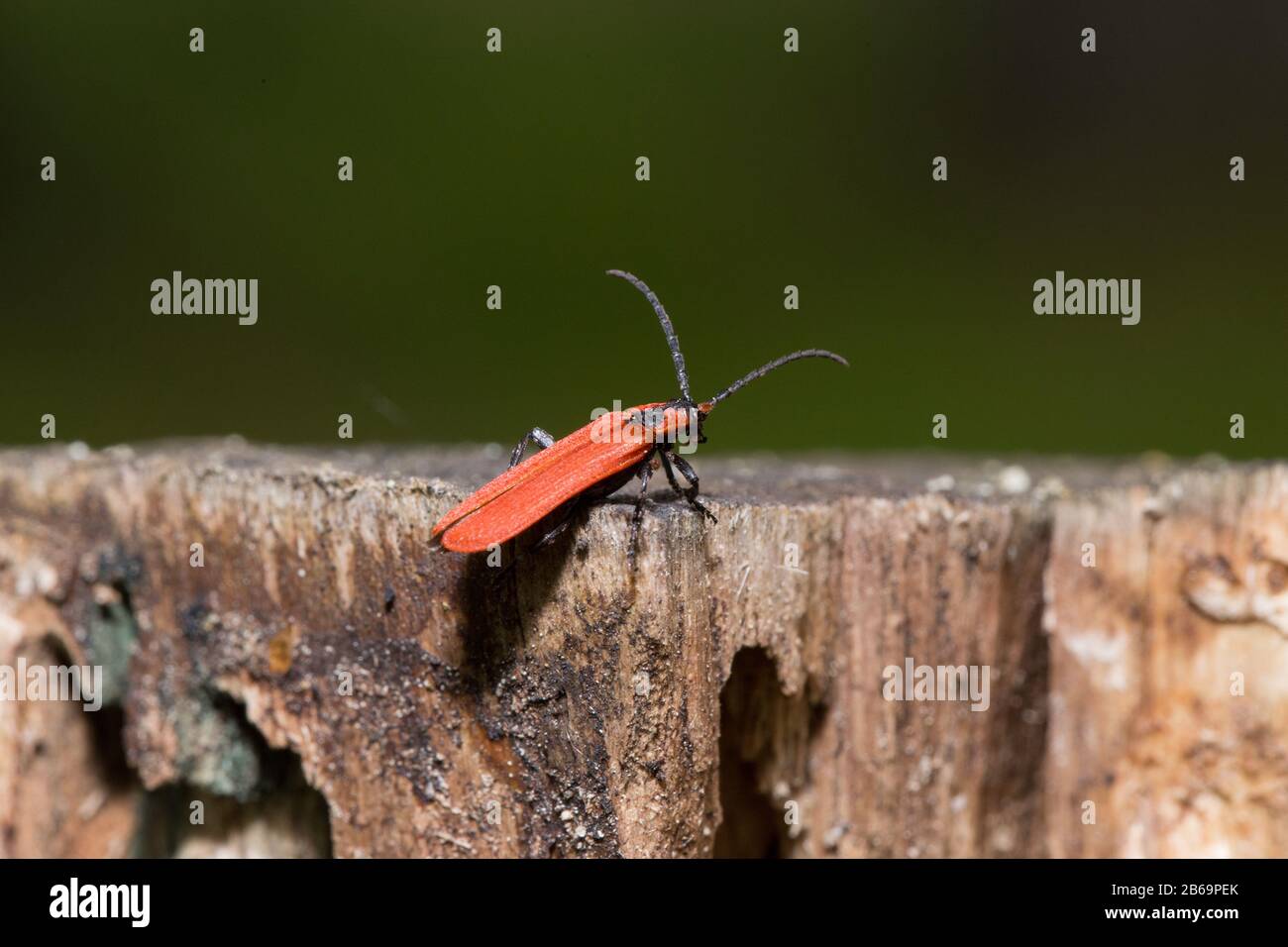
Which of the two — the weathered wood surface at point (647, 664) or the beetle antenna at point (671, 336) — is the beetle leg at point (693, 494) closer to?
the weathered wood surface at point (647, 664)

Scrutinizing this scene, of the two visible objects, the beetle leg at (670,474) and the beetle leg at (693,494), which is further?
the beetle leg at (670,474)

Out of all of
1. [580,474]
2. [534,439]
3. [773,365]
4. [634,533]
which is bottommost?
[634,533]

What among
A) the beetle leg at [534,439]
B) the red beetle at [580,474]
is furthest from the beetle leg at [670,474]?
the beetle leg at [534,439]

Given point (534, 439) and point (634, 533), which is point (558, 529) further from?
point (534, 439)

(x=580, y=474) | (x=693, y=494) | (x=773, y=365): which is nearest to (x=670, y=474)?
(x=693, y=494)

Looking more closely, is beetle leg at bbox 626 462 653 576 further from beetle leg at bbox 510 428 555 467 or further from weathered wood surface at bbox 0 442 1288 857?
beetle leg at bbox 510 428 555 467

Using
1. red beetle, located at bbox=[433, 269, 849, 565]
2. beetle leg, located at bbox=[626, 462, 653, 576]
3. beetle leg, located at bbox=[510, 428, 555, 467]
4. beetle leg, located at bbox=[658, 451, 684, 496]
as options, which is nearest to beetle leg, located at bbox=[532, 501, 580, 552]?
red beetle, located at bbox=[433, 269, 849, 565]
